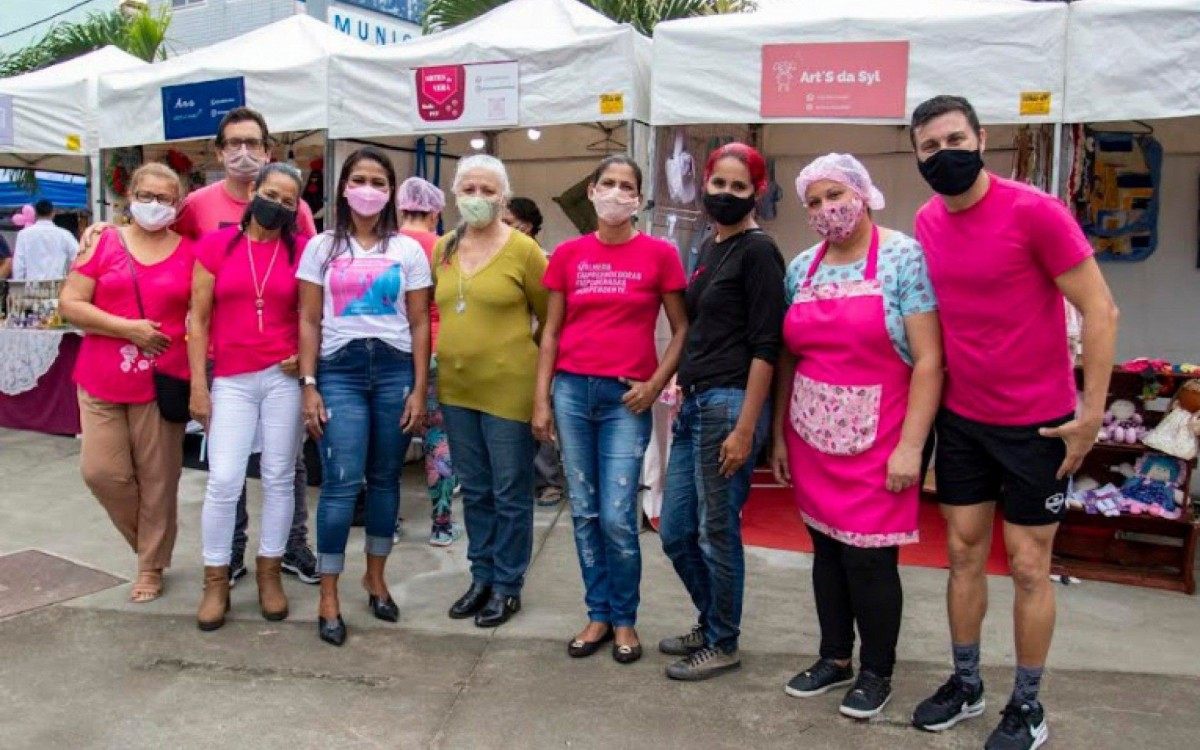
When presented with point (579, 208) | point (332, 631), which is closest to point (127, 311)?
point (332, 631)

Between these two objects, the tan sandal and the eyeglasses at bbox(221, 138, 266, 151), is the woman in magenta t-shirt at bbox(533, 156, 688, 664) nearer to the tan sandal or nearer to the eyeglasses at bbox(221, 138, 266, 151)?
the eyeglasses at bbox(221, 138, 266, 151)

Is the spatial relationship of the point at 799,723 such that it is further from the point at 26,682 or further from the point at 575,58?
the point at 575,58

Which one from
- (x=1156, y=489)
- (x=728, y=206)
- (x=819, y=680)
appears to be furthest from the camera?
(x=1156, y=489)

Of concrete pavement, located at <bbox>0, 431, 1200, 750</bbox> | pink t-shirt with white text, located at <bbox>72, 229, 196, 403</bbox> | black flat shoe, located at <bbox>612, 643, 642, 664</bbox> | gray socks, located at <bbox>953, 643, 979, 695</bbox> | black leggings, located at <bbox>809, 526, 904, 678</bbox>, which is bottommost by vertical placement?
concrete pavement, located at <bbox>0, 431, 1200, 750</bbox>

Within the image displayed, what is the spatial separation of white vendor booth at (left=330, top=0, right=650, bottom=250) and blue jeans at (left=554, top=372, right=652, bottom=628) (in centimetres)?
234

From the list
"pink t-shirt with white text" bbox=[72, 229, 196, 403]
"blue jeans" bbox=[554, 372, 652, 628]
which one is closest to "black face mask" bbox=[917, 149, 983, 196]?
"blue jeans" bbox=[554, 372, 652, 628]

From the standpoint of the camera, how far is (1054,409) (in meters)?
2.79

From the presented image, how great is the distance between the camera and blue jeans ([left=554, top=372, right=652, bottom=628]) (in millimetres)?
3445

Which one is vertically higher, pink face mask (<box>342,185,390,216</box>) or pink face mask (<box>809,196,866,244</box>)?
pink face mask (<box>342,185,390,216</box>)

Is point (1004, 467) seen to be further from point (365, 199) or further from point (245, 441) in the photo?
point (245, 441)

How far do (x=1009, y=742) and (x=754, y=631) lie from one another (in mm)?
1199

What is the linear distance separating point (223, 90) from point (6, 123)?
270cm

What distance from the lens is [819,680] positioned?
10.7 ft

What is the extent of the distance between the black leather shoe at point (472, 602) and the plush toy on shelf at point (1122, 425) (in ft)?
10.1
